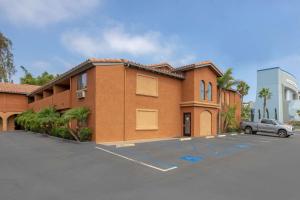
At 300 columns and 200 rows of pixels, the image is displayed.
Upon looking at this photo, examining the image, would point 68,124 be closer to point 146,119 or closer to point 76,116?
point 76,116

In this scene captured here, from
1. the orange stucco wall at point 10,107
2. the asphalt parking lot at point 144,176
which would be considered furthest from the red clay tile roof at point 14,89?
the asphalt parking lot at point 144,176

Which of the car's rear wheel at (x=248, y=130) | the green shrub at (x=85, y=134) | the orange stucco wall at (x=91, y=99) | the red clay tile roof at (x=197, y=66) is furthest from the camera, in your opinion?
the car's rear wheel at (x=248, y=130)

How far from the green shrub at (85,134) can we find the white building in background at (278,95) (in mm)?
49513

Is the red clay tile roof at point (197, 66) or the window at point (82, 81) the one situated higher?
the red clay tile roof at point (197, 66)

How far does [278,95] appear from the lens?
54.6m

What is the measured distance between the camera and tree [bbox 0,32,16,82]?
41.7 metres

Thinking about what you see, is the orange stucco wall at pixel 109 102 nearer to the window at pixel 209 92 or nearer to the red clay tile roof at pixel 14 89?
the window at pixel 209 92

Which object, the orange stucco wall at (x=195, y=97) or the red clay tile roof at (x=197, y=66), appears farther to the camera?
the red clay tile roof at (x=197, y=66)

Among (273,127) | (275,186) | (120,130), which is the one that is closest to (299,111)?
(273,127)

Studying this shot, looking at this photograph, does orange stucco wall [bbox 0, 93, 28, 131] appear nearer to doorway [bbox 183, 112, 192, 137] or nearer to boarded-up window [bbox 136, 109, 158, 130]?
boarded-up window [bbox 136, 109, 158, 130]

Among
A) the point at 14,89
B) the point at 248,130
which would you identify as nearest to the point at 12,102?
the point at 14,89

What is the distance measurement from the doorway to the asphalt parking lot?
951 centimetres

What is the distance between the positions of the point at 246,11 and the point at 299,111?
51276mm

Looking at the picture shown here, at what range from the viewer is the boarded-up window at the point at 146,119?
1881cm
